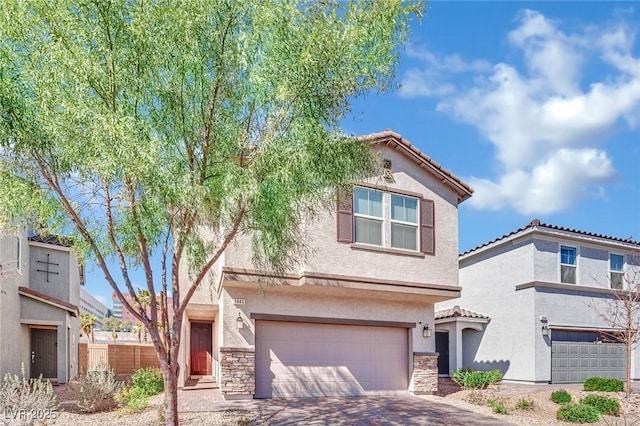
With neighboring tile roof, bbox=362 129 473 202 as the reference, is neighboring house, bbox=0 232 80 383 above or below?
below

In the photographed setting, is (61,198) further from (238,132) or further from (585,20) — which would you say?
(585,20)

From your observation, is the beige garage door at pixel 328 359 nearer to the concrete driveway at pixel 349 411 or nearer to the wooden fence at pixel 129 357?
the concrete driveway at pixel 349 411

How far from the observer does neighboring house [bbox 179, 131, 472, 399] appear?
13.7 m

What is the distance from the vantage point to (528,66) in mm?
16109

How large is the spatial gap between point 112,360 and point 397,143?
16.7 m

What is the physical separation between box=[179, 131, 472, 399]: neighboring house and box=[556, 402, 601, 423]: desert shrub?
3.99 meters

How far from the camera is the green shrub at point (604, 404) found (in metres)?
13.5

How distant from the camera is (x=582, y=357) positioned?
68.0 ft

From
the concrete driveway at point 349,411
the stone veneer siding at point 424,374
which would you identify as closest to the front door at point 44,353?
the concrete driveway at point 349,411

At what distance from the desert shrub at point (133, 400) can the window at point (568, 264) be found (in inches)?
643

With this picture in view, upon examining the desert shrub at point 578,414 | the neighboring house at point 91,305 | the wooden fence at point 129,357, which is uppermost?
the desert shrub at point 578,414

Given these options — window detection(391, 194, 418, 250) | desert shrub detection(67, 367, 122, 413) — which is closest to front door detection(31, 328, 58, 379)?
desert shrub detection(67, 367, 122, 413)

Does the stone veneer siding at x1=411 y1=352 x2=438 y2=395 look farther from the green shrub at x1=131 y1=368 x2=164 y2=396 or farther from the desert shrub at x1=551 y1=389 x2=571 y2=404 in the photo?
the green shrub at x1=131 y1=368 x2=164 y2=396

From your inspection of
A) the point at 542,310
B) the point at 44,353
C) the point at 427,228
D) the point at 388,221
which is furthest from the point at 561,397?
the point at 44,353
